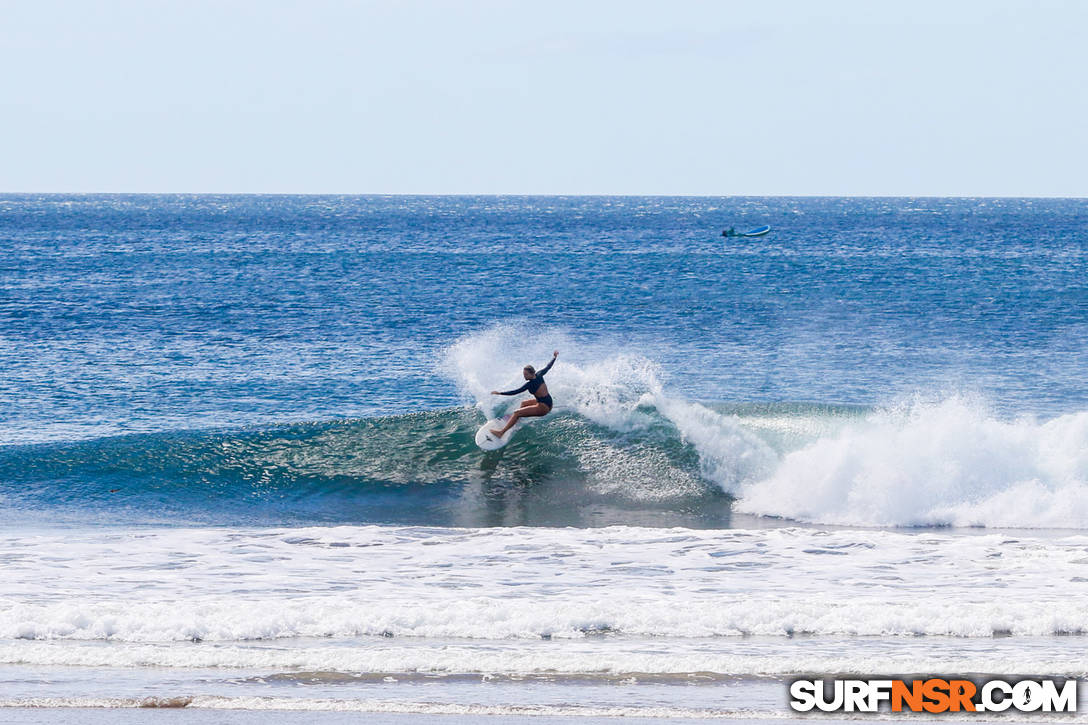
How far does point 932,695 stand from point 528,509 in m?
9.31

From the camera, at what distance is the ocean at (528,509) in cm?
904

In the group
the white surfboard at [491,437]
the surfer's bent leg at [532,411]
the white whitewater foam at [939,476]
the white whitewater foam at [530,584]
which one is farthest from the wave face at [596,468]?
the white whitewater foam at [530,584]

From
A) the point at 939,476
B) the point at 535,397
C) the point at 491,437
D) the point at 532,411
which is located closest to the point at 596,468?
the point at 532,411

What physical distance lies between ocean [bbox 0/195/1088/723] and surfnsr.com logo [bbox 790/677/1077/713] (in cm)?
22

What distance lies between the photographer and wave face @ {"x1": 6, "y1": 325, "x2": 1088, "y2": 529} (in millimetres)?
16484

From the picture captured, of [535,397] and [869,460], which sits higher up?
[535,397]

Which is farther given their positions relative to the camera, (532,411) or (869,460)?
(532,411)

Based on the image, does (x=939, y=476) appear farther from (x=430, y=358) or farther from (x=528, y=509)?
(x=430, y=358)

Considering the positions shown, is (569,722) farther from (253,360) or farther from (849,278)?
(849,278)

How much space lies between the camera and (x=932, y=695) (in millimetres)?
8359

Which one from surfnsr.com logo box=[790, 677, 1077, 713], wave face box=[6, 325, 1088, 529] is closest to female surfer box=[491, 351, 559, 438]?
wave face box=[6, 325, 1088, 529]

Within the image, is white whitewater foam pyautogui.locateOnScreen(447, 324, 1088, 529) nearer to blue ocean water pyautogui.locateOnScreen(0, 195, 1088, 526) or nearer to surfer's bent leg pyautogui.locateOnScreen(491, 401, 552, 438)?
blue ocean water pyautogui.locateOnScreen(0, 195, 1088, 526)

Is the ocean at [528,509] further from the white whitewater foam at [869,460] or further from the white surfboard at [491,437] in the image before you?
the white surfboard at [491,437]

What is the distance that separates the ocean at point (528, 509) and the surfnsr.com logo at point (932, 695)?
0.22 m
